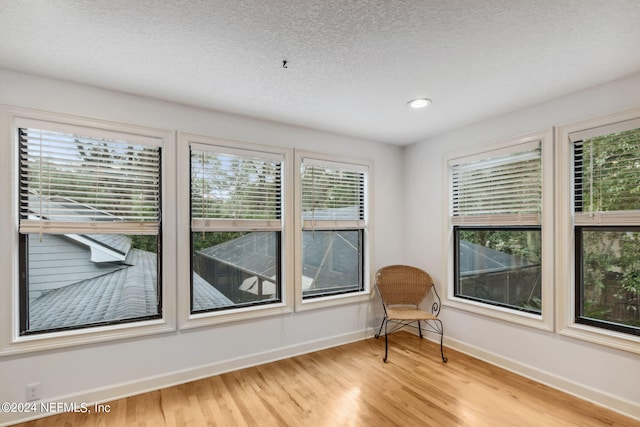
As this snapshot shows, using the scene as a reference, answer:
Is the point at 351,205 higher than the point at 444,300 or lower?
higher

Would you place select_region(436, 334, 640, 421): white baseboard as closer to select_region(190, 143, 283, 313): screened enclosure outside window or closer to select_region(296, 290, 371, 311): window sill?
select_region(296, 290, 371, 311): window sill

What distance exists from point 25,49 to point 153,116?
845 millimetres

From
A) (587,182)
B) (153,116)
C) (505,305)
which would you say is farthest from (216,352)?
(587,182)

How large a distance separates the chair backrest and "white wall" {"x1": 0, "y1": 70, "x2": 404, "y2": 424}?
22 cm

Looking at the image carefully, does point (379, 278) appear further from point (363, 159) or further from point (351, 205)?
point (363, 159)

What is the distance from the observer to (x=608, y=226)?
7.77 ft

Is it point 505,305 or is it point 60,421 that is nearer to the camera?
point 60,421

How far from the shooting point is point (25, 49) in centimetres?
187

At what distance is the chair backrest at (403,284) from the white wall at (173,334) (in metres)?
0.22

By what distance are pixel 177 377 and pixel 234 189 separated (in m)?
1.69

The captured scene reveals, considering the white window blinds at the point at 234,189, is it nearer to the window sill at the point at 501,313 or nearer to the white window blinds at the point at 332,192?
the white window blinds at the point at 332,192

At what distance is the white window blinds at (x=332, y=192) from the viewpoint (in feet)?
11.2

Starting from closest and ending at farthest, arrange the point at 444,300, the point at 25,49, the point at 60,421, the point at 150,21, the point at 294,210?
the point at 150,21 < the point at 25,49 < the point at 60,421 < the point at 294,210 < the point at 444,300

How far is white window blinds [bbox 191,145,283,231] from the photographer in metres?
2.83
